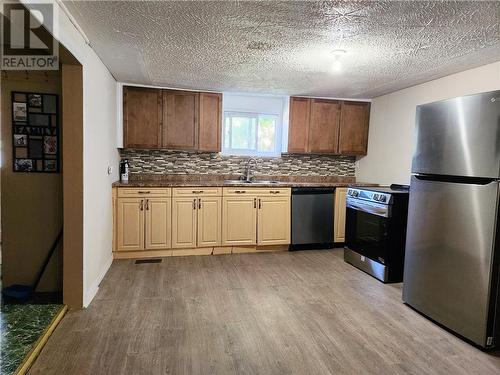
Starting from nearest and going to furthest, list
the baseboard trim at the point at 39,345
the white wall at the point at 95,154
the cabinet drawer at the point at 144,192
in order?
the baseboard trim at the point at 39,345 < the white wall at the point at 95,154 < the cabinet drawer at the point at 144,192

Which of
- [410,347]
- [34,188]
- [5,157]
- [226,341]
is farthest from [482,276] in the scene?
[5,157]

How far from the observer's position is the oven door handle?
11.4 feet

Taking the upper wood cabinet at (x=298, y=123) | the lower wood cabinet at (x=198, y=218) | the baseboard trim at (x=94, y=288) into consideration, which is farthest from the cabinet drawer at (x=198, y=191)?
the upper wood cabinet at (x=298, y=123)

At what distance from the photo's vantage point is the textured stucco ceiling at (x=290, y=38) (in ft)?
6.74

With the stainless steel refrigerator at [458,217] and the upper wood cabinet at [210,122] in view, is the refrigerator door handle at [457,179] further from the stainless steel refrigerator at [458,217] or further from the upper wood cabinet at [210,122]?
the upper wood cabinet at [210,122]

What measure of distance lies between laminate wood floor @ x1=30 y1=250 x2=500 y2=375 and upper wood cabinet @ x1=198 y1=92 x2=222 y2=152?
182 cm

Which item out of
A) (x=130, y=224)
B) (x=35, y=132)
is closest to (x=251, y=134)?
(x=130, y=224)

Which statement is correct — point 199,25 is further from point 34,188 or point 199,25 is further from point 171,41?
point 34,188

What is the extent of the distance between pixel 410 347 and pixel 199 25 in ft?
8.98

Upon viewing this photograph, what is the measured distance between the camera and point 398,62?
310cm

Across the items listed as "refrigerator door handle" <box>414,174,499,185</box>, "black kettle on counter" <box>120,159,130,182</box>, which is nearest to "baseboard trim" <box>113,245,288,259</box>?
"black kettle on counter" <box>120,159,130,182</box>

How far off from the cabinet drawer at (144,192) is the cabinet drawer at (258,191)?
0.76 metres

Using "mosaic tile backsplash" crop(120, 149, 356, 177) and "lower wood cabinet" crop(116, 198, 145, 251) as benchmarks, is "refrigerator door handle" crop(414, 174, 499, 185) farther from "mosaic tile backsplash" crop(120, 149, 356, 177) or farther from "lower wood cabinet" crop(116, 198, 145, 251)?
"lower wood cabinet" crop(116, 198, 145, 251)

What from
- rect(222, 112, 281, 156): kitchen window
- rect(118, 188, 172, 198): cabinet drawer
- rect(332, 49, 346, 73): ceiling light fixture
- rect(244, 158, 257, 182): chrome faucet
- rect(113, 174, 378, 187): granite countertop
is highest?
rect(332, 49, 346, 73): ceiling light fixture
